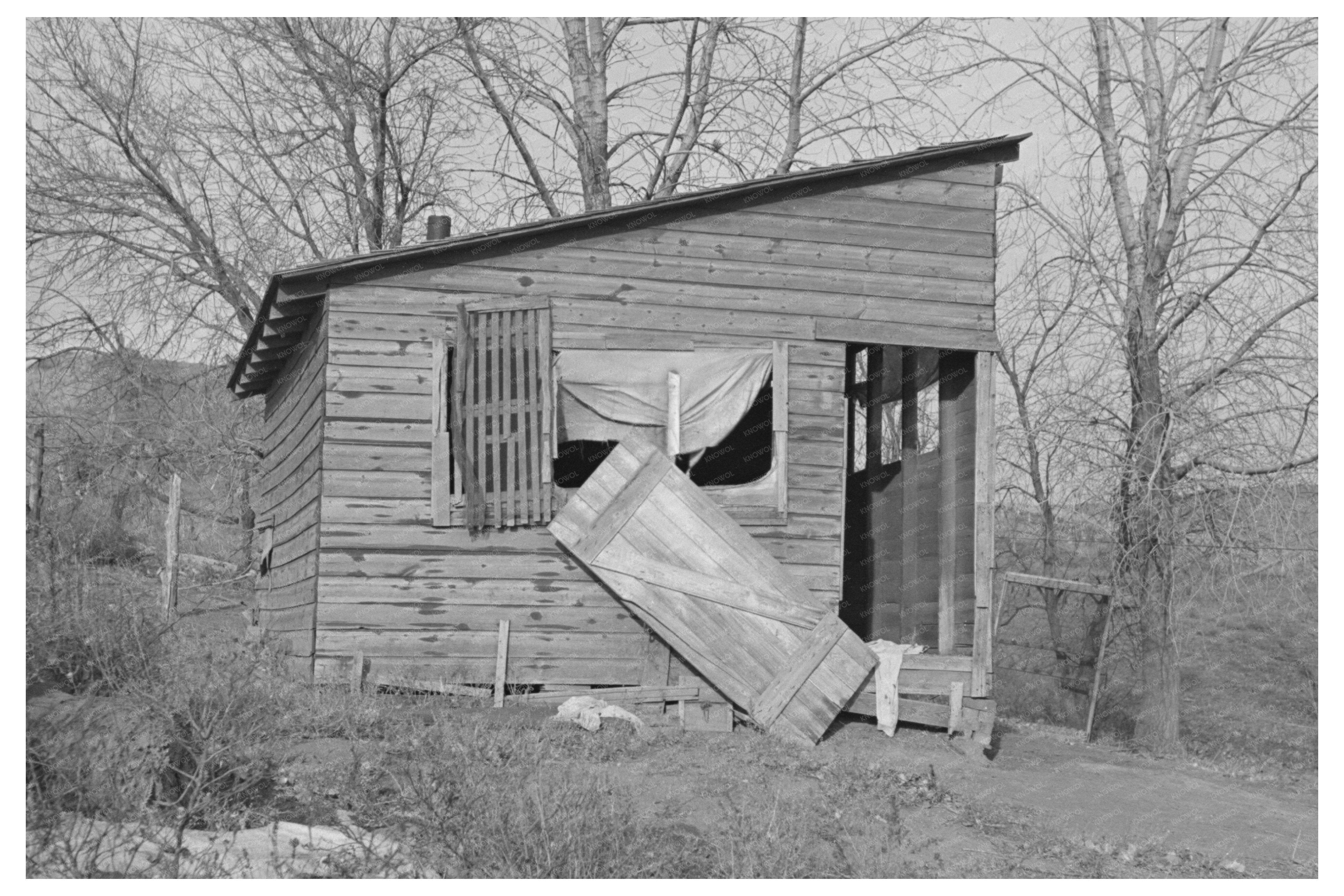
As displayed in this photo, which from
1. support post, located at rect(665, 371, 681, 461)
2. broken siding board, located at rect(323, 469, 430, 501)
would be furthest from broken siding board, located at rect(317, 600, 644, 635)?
support post, located at rect(665, 371, 681, 461)

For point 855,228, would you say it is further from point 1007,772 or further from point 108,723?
point 108,723

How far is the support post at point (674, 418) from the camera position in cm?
1099

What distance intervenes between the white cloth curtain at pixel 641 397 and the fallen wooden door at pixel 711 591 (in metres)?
0.51

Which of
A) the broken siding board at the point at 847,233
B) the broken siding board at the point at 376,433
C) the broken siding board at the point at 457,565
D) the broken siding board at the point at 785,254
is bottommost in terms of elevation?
the broken siding board at the point at 457,565

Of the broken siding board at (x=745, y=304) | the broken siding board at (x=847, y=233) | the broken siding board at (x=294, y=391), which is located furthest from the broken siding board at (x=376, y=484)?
the broken siding board at (x=847, y=233)

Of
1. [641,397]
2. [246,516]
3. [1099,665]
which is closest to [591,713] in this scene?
[641,397]

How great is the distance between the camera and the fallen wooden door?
10477 millimetres

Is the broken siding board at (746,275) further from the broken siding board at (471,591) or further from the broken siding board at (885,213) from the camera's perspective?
the broken siding board at (471,591)

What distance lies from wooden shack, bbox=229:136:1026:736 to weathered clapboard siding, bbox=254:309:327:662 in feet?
0.26

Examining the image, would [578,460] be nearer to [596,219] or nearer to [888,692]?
[596,219]

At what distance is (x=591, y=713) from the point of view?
10062mm

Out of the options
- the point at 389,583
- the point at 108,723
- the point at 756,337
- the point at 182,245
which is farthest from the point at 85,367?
the point at 108,723

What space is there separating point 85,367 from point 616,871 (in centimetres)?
2102

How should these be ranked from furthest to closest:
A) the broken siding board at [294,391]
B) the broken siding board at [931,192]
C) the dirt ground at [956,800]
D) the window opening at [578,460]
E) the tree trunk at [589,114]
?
the tree trunk at [589,114], the window opening at [578,460], the broken siding board at [931,192], the broken siding board at [294,391], the dirt ground at [956,800]
